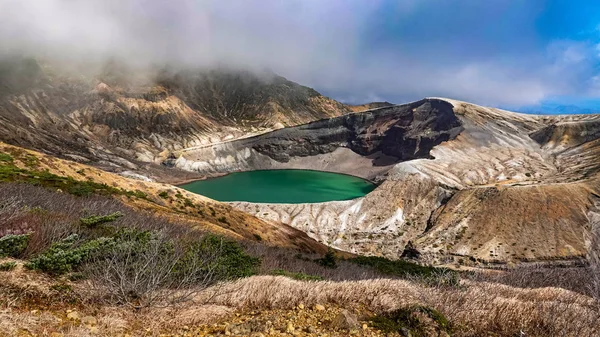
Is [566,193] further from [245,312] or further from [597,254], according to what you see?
[245,312]

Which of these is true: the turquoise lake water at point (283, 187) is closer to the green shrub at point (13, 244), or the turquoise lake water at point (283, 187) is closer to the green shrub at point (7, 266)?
the green shrub at point (13, 244)

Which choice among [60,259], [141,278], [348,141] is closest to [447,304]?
[141,278]

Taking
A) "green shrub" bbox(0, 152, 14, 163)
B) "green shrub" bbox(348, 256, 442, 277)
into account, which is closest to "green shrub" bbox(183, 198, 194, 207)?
"green shrub" bbox(0, 152, 14, 163)

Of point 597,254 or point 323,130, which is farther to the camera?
point 323,130

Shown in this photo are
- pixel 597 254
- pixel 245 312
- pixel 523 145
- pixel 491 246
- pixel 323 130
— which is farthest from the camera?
pixel 323 130

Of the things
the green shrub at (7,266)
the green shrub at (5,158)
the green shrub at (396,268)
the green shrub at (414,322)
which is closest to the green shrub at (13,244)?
the green shrub at (7,266)

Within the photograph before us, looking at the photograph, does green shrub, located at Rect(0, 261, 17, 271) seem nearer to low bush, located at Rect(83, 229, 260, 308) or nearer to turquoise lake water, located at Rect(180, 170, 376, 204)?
low bush, located at Rect(83, 229, 260, 308)

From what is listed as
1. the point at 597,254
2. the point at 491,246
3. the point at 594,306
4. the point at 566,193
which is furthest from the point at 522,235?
the point at 594,306
